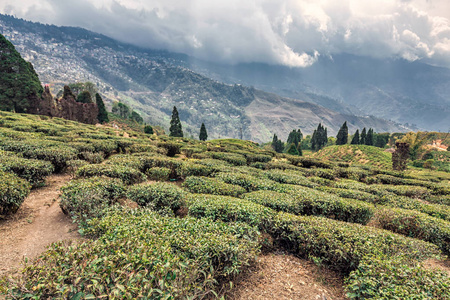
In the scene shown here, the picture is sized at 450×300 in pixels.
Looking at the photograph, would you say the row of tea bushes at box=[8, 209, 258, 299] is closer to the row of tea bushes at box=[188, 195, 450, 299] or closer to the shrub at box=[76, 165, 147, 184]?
the row of tea bushes at box=[188, 195, 450, 299]

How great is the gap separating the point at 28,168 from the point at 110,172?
324 cm

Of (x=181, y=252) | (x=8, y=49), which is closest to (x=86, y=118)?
(x=8, y=49)

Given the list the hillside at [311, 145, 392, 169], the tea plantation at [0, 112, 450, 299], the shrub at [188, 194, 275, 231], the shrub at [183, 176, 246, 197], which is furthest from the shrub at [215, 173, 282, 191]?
the hillside at [311, 145, 392, 169]

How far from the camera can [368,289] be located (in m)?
4.03

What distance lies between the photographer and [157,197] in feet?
25.0

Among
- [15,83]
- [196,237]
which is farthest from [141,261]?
[15,83]

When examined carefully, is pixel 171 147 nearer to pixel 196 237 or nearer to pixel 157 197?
pixel 157 197

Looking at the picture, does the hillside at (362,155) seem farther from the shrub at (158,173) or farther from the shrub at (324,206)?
the shrub at (158,173)

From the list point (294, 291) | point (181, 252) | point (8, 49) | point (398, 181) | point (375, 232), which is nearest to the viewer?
point (181, 252)

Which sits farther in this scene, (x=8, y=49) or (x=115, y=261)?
(x=8, y=49)

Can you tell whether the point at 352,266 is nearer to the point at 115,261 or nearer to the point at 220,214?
the point at 220,214

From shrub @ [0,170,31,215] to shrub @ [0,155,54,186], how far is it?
4.85 ft

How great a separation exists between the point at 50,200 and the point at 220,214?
7.29 metres

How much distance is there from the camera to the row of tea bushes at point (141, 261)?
9.84 ft
